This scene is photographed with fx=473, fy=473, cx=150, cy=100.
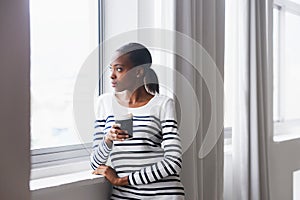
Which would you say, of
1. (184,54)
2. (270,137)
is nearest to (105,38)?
(184,54)

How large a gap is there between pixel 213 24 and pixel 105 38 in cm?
50

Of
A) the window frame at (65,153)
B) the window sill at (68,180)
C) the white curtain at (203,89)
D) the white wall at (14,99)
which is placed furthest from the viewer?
the white curtain at (203,89)

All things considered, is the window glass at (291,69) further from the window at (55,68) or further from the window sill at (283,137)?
the window at (55,68)

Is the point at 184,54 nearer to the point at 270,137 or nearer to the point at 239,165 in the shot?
the point at 239,165

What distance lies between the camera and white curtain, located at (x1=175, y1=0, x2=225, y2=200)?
1972 mm

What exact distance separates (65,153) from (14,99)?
639 mm

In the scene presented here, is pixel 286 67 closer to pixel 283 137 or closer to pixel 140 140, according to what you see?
pixel 283 137

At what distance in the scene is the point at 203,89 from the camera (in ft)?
6.95

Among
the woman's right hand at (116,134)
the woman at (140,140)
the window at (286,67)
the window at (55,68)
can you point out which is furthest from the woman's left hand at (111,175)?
the window at (286,67)

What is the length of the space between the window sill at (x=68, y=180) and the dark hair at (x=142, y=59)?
373mm

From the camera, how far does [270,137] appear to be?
111 inches

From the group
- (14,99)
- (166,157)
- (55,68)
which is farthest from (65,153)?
Result: (14,99)

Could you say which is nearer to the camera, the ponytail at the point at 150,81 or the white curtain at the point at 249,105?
the ponytail at the point at 150,81

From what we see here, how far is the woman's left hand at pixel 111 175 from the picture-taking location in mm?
1665
